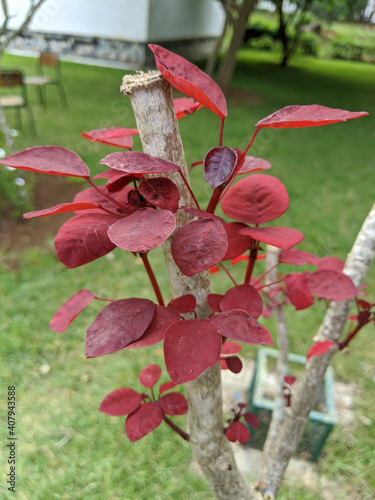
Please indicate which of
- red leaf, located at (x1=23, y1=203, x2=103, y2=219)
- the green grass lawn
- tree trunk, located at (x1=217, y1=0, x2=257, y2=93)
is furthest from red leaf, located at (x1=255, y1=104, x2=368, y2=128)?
tree trunk, located at (x1=217, y1=0, x2=257, y2=93)

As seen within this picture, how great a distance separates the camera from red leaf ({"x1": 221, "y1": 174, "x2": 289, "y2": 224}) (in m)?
0.60

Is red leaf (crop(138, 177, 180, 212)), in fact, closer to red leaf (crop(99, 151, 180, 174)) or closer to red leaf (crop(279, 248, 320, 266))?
red leaf (crop(99, 151, 180, 174))

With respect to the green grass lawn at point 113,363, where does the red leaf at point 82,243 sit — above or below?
above

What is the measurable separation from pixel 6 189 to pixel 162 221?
269 cm

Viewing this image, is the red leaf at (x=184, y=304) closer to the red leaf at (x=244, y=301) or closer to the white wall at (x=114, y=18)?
the red leaf at (x=244, y=301)

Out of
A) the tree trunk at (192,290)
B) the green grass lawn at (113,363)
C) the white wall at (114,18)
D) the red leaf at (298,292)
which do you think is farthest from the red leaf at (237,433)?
the white wall at (114,18)

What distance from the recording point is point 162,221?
41 centimetres

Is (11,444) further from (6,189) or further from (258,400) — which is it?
(6,189)

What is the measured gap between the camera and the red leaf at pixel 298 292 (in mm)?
637

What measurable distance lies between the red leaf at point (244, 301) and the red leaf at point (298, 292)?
0.12 m

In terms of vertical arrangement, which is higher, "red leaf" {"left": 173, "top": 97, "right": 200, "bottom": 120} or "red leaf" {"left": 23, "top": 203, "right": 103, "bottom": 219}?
"red leaf" {"left": 173, "top": 97, "right": 200, "bottom": 120}

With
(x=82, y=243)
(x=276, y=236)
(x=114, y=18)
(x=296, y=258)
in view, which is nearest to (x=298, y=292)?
(x=296, y=258)

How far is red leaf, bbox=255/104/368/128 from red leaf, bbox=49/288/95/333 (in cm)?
39

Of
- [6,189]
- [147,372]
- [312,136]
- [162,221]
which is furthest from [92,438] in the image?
[312,136]
